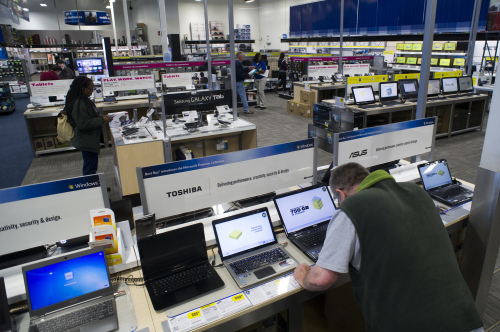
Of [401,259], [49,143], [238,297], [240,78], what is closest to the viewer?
[401,259]

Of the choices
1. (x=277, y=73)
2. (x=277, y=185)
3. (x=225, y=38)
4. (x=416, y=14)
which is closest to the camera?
(x=277, y=185)

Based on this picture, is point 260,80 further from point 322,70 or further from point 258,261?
point 258,261

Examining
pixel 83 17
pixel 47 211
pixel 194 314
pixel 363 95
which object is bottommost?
pixel 194 314

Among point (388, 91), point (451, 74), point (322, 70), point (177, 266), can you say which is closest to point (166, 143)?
point (177, 266)

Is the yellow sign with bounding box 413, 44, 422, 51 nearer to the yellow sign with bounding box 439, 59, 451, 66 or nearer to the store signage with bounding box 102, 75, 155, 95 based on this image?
the yellow sign with bounding box 439, 59, 451, 66

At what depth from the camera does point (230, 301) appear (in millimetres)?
1740

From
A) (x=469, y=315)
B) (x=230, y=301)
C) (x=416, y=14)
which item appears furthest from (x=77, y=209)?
Result: (x=416, y=14)

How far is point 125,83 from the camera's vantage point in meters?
7.41

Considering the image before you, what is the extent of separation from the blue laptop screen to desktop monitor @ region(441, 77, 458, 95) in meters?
7.43

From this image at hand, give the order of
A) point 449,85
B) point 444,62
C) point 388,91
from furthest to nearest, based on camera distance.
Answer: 1. point 444,62
2. point 449,85
3. point 388,91

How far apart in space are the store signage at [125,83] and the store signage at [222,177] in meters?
5.88

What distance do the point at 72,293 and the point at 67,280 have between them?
0.07 meters

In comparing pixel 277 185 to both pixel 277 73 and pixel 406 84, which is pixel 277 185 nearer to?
pixel 406 84

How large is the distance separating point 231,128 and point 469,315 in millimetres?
4075
